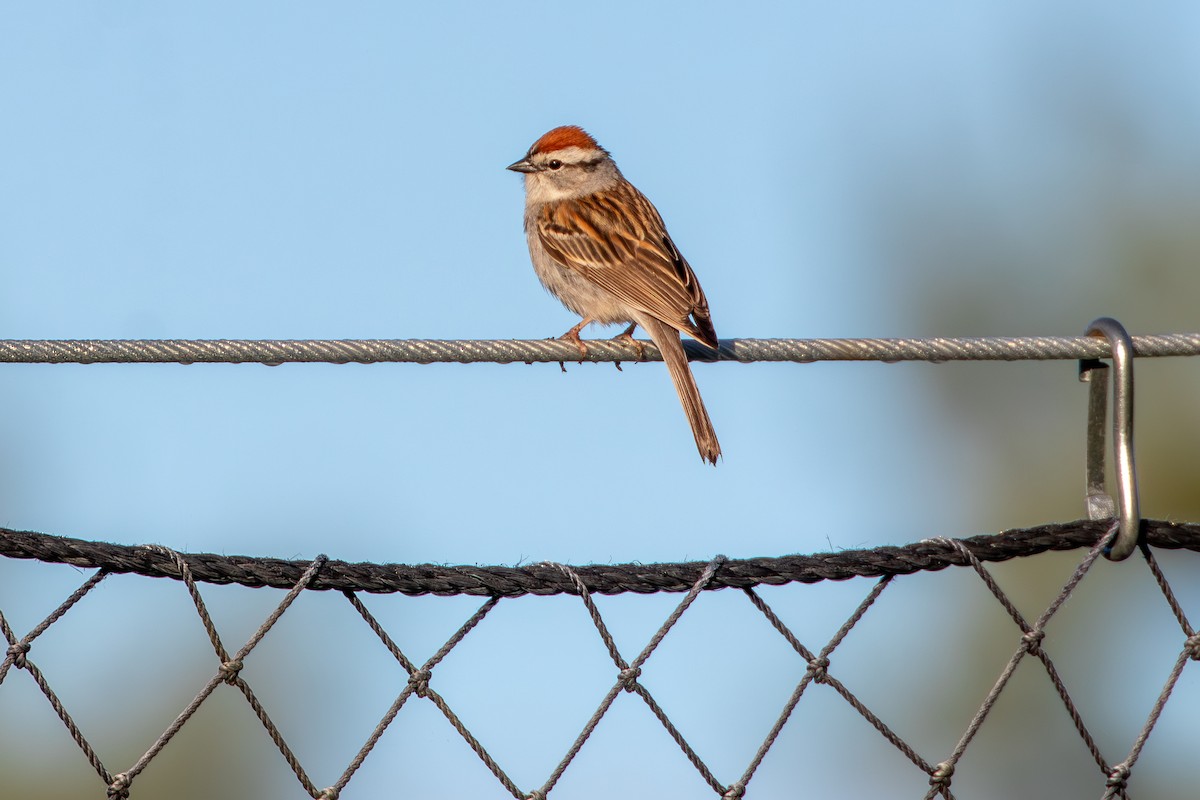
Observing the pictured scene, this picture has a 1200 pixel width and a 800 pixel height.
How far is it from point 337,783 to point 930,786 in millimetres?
1561

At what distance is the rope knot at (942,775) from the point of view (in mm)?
3672

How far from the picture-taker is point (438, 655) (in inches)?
144

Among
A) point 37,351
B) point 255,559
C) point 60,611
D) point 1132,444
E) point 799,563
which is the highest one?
point 1132,444

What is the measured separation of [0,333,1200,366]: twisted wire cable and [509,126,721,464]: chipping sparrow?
127 centimetres

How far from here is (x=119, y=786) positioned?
3504mm

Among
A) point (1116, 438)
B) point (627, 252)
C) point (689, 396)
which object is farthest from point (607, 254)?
point (1116, 438)

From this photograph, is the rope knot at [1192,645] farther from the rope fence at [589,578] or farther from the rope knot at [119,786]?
the rope knot at [119,786]

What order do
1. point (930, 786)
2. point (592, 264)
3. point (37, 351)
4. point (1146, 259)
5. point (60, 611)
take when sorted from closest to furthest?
point (60, 611)
point (930, 786)
point (37, 351)
point (592, 264)
point (1146, 259)

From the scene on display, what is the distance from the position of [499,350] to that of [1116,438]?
1840 millimetres

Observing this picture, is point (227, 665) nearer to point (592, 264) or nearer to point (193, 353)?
point (193, 353)

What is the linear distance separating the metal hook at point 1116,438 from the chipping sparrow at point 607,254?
5.91 feet

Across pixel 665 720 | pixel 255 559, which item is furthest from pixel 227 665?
pixel 665 720

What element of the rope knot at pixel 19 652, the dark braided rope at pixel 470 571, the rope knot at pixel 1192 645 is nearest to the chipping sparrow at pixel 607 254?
the dark braided rope at pixel 470 571

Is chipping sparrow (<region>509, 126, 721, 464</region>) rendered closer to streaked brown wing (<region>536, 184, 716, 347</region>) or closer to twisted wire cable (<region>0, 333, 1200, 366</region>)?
streaked brown wing (<region>536, 184, 716, 347</region>)
